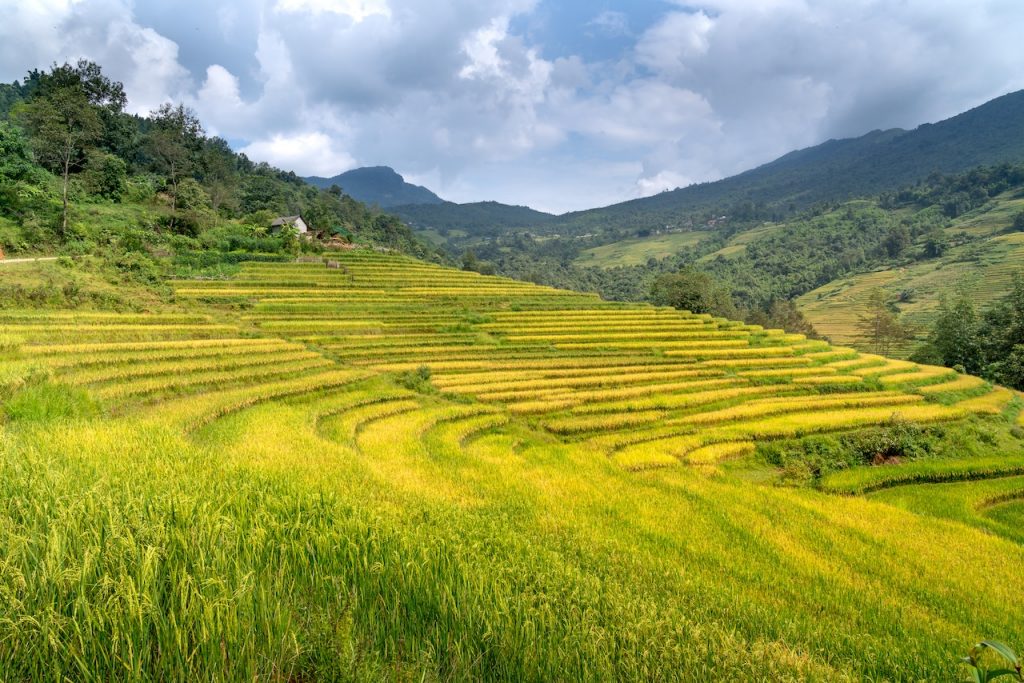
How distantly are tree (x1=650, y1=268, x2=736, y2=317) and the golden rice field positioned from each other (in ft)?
157

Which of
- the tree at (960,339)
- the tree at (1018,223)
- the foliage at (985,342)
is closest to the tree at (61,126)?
the foliage at (985,342)

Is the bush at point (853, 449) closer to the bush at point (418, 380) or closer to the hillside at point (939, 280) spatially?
the bush at point (418, 380)

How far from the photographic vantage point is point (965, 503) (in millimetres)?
13234

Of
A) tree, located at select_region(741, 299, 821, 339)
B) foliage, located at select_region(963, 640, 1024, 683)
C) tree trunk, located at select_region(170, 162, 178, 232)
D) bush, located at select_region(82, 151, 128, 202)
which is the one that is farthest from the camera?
tree, located at select_region(741, 299, 821, 339)

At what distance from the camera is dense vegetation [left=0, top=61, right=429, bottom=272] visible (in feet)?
110

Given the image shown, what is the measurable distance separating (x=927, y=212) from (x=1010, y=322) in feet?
556

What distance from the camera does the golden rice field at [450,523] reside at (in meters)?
2.95

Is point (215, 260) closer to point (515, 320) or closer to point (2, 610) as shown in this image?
point (515, 320)

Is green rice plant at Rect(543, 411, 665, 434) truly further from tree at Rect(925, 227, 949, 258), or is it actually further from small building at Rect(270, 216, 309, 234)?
tree at Rect(925, 227, 949, 258)

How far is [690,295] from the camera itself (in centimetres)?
7244

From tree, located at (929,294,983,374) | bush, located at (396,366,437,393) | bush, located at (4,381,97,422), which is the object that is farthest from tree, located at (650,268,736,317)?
bush, located at (4,381,97,422)

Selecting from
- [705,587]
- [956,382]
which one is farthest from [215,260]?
[956,382]

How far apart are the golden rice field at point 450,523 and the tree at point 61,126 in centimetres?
3903

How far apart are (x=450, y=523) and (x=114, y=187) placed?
64848 millimetres
